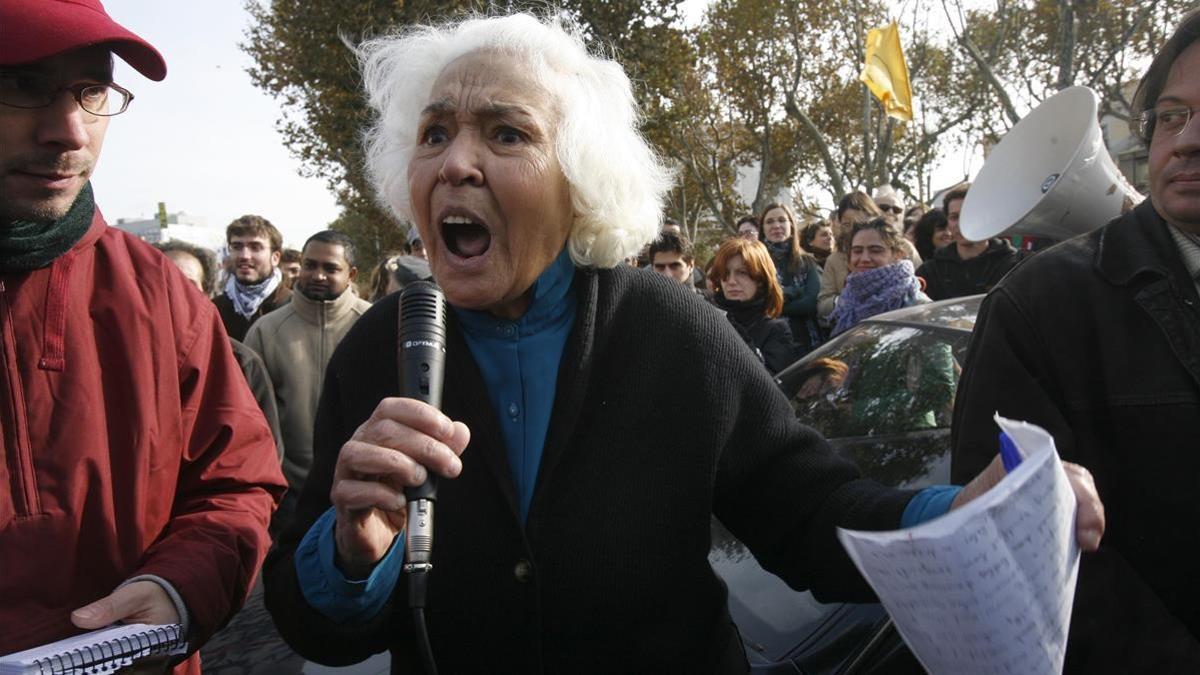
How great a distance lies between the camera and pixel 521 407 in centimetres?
165

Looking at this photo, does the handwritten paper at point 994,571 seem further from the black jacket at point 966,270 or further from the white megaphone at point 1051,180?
the black jacket at point 966,270

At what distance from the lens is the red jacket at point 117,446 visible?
1505 millimetres

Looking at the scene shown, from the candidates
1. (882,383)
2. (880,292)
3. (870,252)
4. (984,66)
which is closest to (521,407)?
(882,383)

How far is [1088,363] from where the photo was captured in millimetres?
1771

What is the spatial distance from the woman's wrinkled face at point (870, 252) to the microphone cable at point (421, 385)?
418 centimetres

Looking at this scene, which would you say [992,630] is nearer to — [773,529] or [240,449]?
[773,529]

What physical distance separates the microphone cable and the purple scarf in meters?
3.87

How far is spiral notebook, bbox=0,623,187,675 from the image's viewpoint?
3.81 ft

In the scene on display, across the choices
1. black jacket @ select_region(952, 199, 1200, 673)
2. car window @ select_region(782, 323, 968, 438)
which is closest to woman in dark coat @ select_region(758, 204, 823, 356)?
car window @ select_region(782, 323, 968, 438)

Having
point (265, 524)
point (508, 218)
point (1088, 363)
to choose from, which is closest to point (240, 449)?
point (265, 524)

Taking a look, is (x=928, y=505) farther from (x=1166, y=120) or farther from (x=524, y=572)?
(x=1166, y=120)

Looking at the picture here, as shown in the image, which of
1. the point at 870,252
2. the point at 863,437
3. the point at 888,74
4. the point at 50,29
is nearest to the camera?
the point at 50,29

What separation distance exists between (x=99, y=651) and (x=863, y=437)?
2144mm

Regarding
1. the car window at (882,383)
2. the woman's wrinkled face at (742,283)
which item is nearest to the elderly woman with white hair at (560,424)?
the car window at (882,383)
